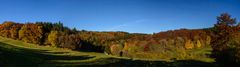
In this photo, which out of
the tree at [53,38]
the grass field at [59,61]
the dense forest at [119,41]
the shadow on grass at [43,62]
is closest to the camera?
the shadow on grass at [43,62]

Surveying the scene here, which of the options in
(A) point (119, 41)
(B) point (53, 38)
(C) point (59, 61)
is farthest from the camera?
(A) point (119, 41)

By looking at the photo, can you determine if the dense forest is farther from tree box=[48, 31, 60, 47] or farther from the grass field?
the grass field

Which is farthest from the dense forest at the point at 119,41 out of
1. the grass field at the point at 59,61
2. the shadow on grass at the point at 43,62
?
the shadow on grass at the point at 43,62

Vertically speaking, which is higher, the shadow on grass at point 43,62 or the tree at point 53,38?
the tree at point 53,38

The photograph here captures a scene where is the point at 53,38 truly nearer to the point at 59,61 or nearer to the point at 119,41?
the point at 119,41

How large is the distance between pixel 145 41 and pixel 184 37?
17379mm

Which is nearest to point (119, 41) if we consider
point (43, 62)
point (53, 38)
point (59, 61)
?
point (53, 38)

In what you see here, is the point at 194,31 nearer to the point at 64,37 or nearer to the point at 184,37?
the point at 184,37

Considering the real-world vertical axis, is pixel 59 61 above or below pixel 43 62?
below

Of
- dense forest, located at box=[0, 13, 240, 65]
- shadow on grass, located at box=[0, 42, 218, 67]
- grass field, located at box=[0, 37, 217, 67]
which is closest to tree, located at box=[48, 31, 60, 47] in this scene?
dense forest, located at box=[0, 13, 240, 65]

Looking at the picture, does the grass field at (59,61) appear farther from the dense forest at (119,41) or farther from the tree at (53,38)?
the tree at (53,38)

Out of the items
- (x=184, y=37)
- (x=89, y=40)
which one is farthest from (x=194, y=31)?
(x=89, y=40)

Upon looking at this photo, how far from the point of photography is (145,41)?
191 metres

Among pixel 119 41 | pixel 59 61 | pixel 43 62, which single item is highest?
pixel 119 41
